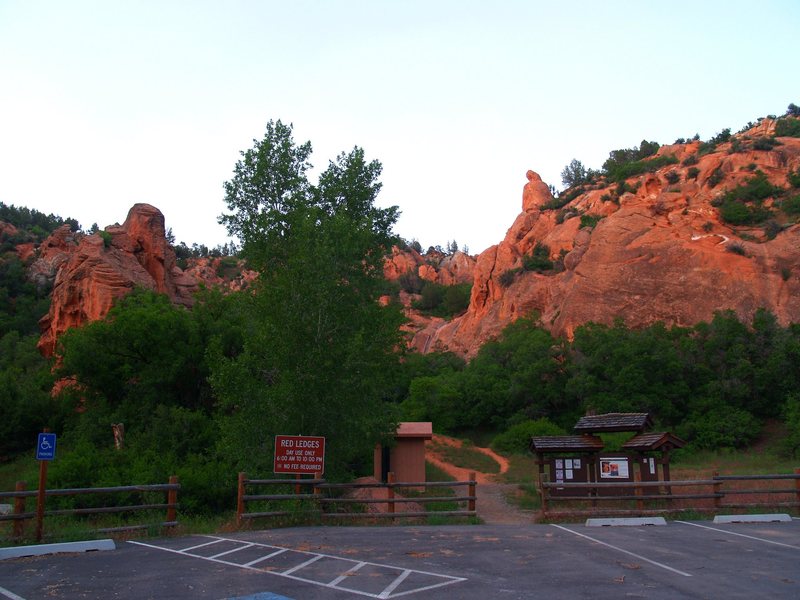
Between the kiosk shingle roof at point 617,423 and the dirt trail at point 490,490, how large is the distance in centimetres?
326

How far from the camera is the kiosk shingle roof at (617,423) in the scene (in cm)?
2112

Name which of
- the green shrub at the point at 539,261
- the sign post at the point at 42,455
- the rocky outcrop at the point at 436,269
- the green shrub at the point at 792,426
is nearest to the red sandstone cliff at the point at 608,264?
the green shrub at the point at 539,261

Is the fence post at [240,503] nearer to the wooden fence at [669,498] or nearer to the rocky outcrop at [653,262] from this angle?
the wooden fence at [669,498]

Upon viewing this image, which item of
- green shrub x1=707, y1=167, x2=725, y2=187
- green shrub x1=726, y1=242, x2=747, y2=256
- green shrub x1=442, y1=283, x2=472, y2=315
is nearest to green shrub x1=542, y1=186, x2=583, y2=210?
green shrub x1=442, y1=283, x2=472, y2=315

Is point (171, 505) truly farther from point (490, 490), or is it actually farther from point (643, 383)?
point (643, 383)

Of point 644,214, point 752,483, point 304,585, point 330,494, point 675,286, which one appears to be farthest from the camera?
point 644,214

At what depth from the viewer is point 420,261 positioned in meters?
117

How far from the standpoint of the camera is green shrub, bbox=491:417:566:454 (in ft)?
142

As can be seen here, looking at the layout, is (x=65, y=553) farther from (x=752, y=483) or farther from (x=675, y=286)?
(x=675, y=286)

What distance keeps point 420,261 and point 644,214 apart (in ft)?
200

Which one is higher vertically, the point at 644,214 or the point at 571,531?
the point at 644,214

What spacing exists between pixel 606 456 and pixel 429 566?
11276 mm

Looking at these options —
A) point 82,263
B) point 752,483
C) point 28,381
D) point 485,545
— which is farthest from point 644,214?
point 485,545

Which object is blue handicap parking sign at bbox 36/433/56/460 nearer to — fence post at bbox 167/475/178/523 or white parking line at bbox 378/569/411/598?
fence post at bbox 167/475/178/523
